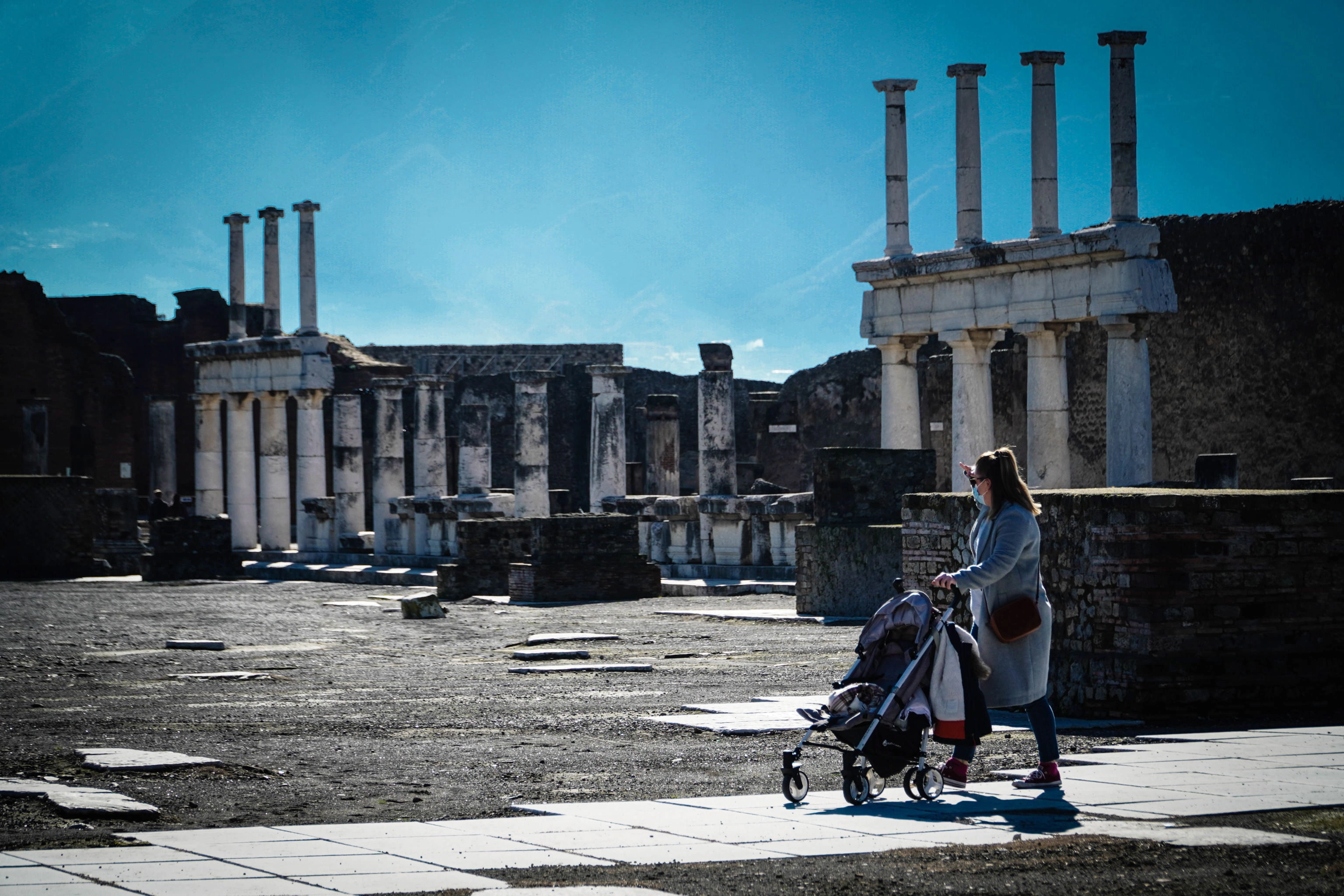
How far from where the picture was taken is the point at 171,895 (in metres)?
4.72

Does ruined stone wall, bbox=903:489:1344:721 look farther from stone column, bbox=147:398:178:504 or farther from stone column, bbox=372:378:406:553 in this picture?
stone column, bbox=147:398:178:504

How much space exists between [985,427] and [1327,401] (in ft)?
26.0

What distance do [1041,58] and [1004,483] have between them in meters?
15.0

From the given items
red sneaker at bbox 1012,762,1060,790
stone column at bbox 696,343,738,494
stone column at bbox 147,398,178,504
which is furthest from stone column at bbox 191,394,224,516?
red sneaker at bbox 1012,762,1060,790

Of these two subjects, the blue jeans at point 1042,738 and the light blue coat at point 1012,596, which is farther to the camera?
the light blue coat at point 1012,596

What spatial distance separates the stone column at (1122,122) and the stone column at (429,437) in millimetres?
15073

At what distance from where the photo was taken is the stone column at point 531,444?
27.5 meters

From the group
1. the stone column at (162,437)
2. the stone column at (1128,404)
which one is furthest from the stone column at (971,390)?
the stone column at (162,437)

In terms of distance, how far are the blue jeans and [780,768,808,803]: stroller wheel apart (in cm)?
66

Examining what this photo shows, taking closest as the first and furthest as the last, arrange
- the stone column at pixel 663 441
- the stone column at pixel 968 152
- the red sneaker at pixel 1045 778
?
the red sneaker at pixel 1045 778 < the stone column at pixel 968 152 < the stone column at pixel 663 441

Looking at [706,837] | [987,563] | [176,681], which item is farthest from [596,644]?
[706,837]

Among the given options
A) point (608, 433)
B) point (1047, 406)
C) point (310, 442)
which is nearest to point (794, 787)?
point (1047, 406)

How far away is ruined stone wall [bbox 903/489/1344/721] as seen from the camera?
348 inches

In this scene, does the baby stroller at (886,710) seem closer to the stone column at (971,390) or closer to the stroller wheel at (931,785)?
the stroller wheel at (931,785)
